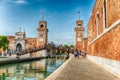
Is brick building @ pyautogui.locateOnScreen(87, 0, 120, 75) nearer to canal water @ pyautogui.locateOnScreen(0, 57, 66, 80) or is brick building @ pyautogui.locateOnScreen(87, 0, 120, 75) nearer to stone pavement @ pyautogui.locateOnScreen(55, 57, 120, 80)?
stone pavement @ pyautogui.locateOnScreen(55, 57, 120, 80)

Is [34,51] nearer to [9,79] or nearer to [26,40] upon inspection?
[26,40]

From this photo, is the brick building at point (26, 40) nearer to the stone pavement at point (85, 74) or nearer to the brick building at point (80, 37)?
the brick building at point (80, 37)

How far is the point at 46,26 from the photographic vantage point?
233ft

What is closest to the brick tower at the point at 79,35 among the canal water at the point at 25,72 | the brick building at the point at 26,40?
the brick building at the point at 26,40

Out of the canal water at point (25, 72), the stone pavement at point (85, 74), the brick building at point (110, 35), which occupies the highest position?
the brick building at point (110, 35)

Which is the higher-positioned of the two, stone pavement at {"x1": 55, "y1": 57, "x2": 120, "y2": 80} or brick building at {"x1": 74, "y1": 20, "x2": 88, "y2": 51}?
brick building at {"x1": 74, "y1": 20, "x2": 88, "y2": 51}

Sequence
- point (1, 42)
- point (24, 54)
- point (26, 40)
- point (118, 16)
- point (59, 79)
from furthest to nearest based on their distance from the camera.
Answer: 1. point (26, 40)
2. point (1, 42)
3. point (24, 54)
4. point (118, 16)
5. point (59, 79)

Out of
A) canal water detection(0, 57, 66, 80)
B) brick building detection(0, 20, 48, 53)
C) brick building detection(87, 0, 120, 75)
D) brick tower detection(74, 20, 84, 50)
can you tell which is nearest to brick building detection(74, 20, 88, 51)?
brick tower detection(74, 20, 84, 50)

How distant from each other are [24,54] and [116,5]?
4606 centimetres

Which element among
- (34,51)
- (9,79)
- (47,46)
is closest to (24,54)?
(34,51)

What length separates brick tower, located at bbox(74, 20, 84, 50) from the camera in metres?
60.3

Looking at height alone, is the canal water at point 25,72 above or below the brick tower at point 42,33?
below

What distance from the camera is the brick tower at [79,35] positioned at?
6027 cm

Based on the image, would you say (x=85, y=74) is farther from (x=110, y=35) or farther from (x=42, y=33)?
(x=42, y=33)
